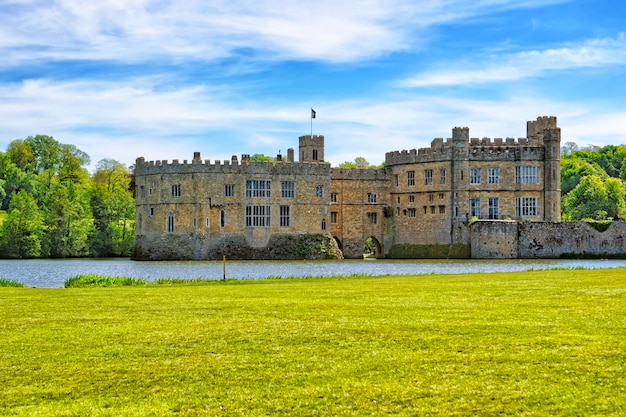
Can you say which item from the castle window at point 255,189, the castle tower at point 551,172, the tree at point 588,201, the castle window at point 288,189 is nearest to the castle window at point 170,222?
the castle window at point 255,189

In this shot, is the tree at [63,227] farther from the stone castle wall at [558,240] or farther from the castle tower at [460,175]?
the stone castle wall at [558,240]

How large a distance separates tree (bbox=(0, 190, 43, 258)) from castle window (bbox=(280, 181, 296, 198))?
24825 mm

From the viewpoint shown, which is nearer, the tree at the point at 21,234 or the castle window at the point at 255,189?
the castle window at the point at 255,189

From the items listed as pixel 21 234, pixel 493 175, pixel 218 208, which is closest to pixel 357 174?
pixel 493 175

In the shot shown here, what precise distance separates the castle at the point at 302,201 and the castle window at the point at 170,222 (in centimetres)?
8

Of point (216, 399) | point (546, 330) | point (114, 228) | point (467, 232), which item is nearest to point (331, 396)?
point (216, 399)

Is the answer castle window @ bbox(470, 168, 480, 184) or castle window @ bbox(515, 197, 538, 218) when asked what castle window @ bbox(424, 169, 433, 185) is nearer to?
castle window @ bbox(470, 168, 480, 184)

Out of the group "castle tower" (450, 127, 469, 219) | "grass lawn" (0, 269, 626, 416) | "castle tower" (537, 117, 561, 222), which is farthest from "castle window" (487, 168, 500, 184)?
"grass lawn" (0, 269, 626, 416)

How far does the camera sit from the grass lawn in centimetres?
1227

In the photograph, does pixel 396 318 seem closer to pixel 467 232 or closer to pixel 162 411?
pixel 162 411

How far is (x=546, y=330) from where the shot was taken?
16594 millimetres

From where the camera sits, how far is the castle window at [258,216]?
7388 centimetres

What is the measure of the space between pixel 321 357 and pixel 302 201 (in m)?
60.2

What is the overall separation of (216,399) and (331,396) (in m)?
1.56
